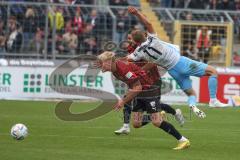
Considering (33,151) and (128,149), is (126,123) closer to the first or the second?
(128,149)

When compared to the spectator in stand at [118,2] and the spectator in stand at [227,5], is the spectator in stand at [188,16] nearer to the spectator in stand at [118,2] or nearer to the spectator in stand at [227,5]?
the spectator in stand at [118,2]

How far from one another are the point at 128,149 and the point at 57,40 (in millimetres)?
14994

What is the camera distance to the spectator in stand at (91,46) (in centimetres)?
2930

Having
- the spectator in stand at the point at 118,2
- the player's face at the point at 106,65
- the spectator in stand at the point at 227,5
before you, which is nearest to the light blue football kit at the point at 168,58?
the player's face at the point at 106,65

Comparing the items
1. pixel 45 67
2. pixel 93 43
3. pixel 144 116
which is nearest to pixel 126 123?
pixel 144 116

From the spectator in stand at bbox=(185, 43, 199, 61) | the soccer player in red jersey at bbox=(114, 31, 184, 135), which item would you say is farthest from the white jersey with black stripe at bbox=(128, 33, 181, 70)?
the spectator in stand at bbox=(185, 43, 199, 61)

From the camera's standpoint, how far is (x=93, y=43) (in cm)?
2936

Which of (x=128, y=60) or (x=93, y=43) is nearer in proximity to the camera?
(x=128, y=60)

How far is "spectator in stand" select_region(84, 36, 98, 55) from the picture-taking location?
29297 mm

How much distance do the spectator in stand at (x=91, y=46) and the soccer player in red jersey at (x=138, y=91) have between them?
13.5 meters

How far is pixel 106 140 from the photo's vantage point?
15.9 metres

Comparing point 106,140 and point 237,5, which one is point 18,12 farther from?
point 106,140

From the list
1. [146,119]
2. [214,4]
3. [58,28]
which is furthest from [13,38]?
[146,119]

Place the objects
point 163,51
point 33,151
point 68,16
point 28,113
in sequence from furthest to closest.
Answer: point 68,16 < point 28,113 < point 163,51 < point 33,151
